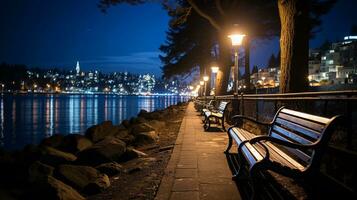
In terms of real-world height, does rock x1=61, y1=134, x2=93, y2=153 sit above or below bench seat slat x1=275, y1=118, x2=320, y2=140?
below

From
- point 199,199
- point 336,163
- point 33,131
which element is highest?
point 336,163

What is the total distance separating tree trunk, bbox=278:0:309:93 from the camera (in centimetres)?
899

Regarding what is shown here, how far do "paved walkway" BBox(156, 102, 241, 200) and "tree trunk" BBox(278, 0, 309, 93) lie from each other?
2.26 meters

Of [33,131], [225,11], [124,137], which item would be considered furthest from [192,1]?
[33,131]

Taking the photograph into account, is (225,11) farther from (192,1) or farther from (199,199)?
(199,199)

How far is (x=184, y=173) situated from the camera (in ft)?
20.8

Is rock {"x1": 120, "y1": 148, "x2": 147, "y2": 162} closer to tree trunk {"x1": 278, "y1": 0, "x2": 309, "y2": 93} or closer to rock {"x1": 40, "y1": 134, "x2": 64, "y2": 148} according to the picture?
tree trunk {"x1": 278, "y1": 0, "x2": 309, "y2": 93}

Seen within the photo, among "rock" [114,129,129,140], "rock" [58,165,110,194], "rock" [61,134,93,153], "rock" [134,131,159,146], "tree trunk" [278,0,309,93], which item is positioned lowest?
"rock" [61,134,93,153]

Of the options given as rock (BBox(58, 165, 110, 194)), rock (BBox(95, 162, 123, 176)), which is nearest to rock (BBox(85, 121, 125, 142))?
rock (BBox(95, 162, 123, 176))

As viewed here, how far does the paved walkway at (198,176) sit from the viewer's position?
5113mm

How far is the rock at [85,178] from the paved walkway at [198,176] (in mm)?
1370

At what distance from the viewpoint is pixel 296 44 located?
905cm

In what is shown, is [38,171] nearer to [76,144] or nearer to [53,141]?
[76,144]

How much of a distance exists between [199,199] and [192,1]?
53.2 feet
